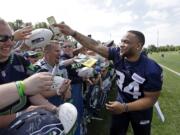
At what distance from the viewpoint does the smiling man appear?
226 inches

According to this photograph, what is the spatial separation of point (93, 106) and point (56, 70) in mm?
2995

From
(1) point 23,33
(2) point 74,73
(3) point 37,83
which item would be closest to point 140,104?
(2) point 74,73

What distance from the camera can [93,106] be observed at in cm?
911

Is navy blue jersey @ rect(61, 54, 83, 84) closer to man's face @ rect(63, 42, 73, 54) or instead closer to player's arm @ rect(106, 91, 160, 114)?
player's arm @ rect(106, 91, 160, 114)

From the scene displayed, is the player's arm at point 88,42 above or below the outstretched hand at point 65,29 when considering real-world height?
below

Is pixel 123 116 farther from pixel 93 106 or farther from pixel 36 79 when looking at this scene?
pixel 36 79

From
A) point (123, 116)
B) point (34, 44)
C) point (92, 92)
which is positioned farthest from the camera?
point (92, 92)

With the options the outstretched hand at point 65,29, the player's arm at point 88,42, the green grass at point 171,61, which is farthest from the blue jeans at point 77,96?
the green grass at point 171,61

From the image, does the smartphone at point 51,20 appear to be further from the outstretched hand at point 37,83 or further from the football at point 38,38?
the outstretched hand at point 37,83

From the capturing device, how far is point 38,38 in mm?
5047

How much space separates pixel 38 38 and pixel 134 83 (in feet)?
5.38

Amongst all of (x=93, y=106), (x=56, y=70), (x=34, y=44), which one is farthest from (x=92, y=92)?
(x=34, y=44)

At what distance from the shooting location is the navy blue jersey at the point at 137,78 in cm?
575

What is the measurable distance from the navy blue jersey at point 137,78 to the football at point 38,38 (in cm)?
142
